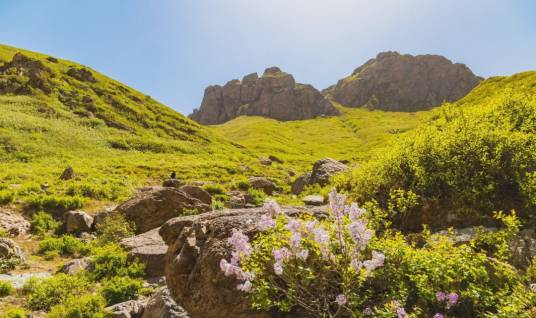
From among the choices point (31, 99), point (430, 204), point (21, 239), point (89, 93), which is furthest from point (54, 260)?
point (89, 93)

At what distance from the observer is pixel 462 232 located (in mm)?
8773

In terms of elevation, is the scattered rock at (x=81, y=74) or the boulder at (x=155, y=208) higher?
the scattered rock at (x=81, y=74)

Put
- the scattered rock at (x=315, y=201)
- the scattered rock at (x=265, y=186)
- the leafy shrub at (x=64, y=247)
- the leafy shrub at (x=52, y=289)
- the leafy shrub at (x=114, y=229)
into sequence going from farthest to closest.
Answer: the scattered rock at (x=265, y=186)
the scattered rock at (x=315, y=201)
the leafy shrub at (x=114, y=229)
the leafy shrub at (x=64, y=247)
the leafy shrub at (x=52, y=289)

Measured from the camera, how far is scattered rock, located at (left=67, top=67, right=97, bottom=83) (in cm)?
8150

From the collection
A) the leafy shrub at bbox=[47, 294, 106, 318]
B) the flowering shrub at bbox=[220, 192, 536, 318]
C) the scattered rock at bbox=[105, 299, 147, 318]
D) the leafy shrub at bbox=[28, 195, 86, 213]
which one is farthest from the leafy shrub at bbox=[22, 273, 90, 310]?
the leafy shrub at bbox=[28, 195, 86, 213]

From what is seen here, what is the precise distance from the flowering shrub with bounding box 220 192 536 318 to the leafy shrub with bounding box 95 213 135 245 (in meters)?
11.0

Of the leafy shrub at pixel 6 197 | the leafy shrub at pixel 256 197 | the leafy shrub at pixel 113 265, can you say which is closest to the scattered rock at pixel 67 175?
the leafy shrub at pixel 6 197

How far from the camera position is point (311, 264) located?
5824 millimetres

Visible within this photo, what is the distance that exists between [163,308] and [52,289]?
4.56 metres

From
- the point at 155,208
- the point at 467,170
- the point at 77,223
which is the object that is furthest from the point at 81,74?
the point at 467,170

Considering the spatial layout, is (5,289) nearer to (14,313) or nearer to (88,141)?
(14,313)

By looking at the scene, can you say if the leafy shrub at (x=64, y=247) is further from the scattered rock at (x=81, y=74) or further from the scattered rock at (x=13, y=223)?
the scattered rock at (x=81, y=74)

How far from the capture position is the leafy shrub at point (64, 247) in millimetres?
14555

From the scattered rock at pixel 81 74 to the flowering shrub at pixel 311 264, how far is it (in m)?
88.1
